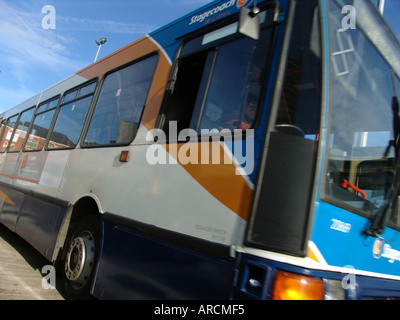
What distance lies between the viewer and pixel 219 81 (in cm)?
236

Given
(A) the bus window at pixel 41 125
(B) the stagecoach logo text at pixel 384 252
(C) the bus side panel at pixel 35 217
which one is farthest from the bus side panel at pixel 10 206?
(B) the stagecoach logo text at pixel 384 252

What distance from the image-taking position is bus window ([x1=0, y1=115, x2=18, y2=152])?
7.82m

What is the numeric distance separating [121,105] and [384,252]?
2.95 metres

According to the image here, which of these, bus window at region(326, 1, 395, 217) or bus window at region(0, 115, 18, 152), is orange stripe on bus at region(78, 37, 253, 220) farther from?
bus window at region(0, 115, 18, 152)

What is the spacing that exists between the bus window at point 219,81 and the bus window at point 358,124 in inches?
18.9

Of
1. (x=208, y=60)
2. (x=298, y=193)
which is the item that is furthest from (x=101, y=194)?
(x=298, y=193)

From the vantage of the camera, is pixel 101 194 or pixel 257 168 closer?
pixel 257 168

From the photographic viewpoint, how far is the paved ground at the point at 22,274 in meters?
3.45

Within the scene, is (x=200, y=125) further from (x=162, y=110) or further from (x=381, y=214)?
(x=381, y=214)

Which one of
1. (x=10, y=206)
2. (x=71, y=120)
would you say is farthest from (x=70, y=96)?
(x=10, y=206)

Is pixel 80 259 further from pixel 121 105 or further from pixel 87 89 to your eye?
pixel 87 89

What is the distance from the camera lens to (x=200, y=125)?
234cm
